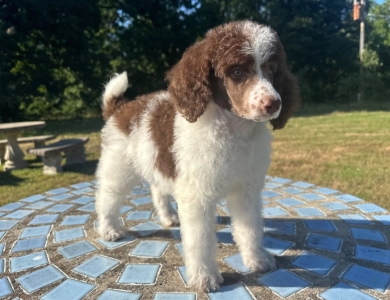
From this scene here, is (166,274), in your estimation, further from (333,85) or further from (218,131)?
(333,85)

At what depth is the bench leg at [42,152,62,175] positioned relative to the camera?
701 centimetres

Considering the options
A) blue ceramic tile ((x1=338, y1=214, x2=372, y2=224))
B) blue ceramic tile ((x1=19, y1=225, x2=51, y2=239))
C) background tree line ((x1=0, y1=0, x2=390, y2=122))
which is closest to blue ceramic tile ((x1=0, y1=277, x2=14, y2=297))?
blue ceramic tile ((x1=19, y1=225, x2=51, y2=239))

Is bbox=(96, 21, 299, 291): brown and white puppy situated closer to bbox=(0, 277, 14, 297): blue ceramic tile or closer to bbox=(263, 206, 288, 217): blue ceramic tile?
bbox=(263, 206, 288, 217): blue ceramic tile

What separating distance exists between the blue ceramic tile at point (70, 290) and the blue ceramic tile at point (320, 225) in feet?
7.35

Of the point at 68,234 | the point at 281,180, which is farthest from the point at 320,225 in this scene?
the point at 68,234

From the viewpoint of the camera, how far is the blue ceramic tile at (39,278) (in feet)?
9.81

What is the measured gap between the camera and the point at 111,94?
3.82 meters

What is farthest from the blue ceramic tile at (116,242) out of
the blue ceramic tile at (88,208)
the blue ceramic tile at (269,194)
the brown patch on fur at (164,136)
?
the blue ceramic tile at (269,194)

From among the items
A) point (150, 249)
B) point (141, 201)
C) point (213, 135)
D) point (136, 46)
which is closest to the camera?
point (213, 135)

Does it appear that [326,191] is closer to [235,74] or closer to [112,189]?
[112,189]

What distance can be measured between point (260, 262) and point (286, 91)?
1.41 meters

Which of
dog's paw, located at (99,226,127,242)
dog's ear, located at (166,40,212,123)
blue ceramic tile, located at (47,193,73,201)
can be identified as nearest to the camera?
dog's ear, located at (166,40,212,123)

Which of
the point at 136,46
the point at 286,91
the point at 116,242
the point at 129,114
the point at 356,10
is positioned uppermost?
the point at 356,10

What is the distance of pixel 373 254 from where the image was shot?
10.9 feet
